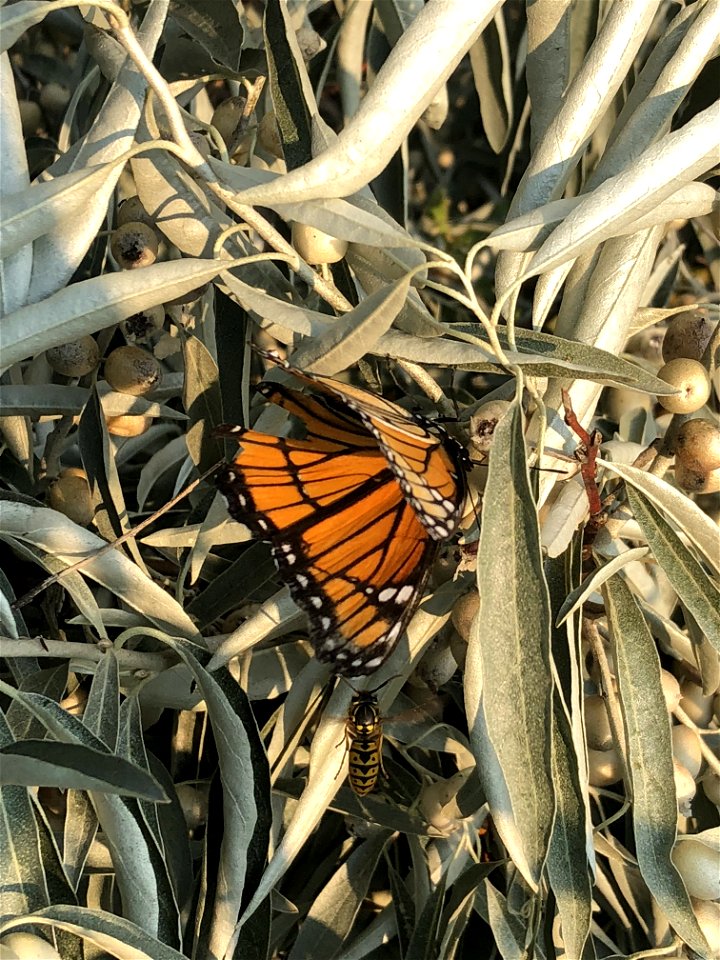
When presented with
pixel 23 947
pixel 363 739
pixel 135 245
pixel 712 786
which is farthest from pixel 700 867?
pixel 135 245

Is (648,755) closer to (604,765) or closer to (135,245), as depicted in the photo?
(604,765)

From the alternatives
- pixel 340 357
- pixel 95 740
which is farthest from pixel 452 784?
pixel 340 357

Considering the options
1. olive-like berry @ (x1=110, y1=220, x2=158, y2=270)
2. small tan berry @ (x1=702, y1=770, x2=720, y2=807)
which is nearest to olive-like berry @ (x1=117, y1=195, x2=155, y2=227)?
olive-like berry @ (x1=110, y1=220, x2=158, y2=270)

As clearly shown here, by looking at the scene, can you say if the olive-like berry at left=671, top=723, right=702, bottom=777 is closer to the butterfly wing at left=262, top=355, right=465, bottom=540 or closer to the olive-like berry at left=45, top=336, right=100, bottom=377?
the butterfly wing at left=262, top=355, right=465, bottom=540

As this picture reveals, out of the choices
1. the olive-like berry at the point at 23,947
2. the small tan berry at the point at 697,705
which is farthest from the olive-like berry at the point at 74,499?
the small tan berry at the point at 697,705

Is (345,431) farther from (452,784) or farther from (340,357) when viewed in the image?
(452,784)
